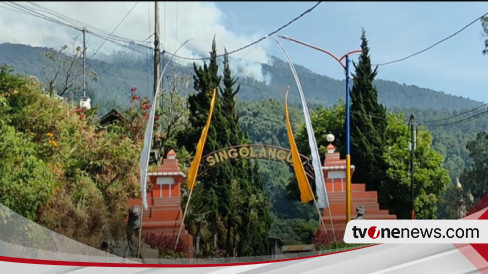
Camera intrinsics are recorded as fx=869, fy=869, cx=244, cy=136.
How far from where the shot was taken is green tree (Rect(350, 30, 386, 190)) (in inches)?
169

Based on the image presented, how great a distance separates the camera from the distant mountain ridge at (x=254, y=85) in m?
4.27

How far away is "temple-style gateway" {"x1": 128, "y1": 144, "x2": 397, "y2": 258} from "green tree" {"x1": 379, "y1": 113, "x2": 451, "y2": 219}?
86 mm

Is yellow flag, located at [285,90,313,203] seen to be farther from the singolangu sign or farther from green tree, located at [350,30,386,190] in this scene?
green tree, located at [350,30,386,190]

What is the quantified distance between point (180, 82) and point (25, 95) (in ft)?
2.60

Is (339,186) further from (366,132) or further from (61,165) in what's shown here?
(61,165)

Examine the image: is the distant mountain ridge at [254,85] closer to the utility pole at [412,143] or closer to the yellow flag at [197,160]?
the utility pole at [412,143]

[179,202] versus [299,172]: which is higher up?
[299,172]

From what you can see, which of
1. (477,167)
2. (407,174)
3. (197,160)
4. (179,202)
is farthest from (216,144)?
(477,167)

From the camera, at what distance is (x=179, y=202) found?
14.5ft

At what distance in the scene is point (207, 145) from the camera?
440 cm

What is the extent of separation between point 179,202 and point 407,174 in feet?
3.77

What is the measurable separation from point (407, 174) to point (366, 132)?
0.95 ft

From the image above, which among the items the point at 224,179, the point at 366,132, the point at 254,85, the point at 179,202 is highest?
the point at 254,85

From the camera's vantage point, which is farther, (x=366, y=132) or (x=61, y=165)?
(x=61, y=165)
